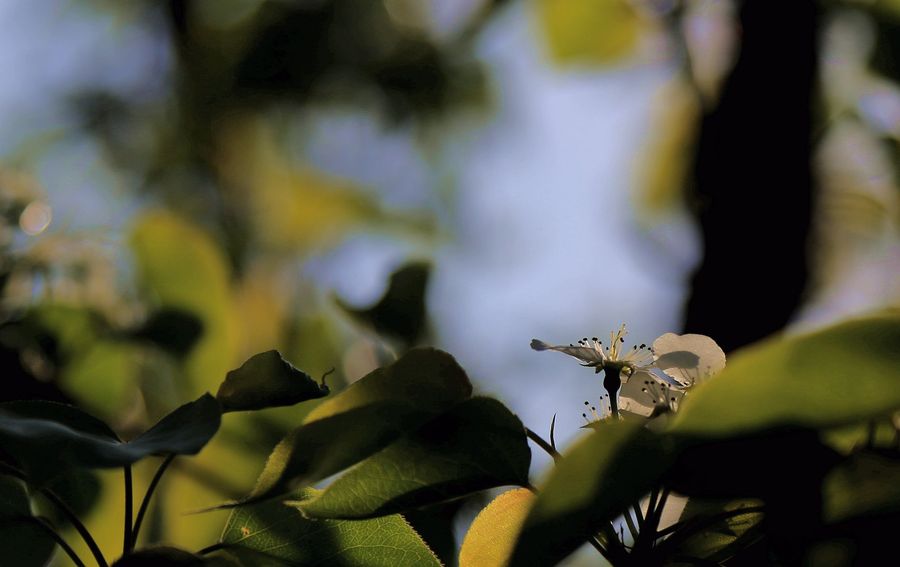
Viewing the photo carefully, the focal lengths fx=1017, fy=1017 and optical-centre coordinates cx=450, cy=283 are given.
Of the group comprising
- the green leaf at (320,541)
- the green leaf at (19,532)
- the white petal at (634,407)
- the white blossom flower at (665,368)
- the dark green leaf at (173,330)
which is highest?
the dark green leaf at (173,330)

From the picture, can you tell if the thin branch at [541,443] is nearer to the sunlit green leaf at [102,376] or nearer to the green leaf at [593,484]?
the green leaf at [593,484]

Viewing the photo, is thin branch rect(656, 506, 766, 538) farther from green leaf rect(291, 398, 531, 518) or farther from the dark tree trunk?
the dark tree trunk

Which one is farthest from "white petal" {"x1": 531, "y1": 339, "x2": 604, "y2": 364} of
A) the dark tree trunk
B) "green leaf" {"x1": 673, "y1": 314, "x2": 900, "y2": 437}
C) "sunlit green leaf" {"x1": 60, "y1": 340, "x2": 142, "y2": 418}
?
"sunlit green leaf" {"x1": 60, "y1": 340, "x2": 142, "y2": 418}

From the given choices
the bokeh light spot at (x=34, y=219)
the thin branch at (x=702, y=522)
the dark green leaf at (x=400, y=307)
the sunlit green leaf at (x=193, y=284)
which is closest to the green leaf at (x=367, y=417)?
the thin branch at (x=702, y=522)

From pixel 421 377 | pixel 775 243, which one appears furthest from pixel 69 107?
pixel 421 377

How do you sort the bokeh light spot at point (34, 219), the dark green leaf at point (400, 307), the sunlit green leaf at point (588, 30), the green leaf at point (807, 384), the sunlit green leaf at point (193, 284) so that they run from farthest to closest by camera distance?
the sunlit green leaf at point (588, 30), the bokeh light spot at point (34, 219), the sunlit green leaf at point (193, 284), the dark green leaf at point (400, 307), the green leaf at point (807, 384)

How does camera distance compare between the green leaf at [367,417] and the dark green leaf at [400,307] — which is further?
the dark green leaf at [400,307]
